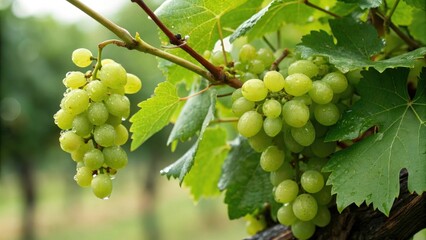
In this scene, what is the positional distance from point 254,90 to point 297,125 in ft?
0.27

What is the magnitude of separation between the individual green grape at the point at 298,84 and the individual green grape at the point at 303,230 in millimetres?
239

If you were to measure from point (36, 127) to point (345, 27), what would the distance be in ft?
32.0

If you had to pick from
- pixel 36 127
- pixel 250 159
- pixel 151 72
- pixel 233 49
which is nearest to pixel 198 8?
pixel 250 159

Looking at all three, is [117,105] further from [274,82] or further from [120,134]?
[274,82]

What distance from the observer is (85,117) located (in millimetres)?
822

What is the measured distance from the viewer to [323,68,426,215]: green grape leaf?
0.77 m

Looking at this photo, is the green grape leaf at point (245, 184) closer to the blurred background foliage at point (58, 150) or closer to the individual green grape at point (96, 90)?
the individual green grape at point (96, 90)

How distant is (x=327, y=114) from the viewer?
2.70 ft

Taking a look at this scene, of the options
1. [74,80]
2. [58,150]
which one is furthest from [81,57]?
[58,150]

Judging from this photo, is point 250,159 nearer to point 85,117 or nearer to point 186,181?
point 186,181

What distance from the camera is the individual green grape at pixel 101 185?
798 mm

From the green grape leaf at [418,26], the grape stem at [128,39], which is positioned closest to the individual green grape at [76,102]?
the grape stem at [128,39]

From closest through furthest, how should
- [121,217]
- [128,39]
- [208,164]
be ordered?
[128,39] < [208,164] < [121,217]

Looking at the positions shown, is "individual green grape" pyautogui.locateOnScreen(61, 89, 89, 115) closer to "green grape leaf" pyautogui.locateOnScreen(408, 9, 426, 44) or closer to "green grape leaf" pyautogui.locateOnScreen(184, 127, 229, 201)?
"green grape leaf" pyautogui.locateOnScreen(184, 127, 229, 201)
